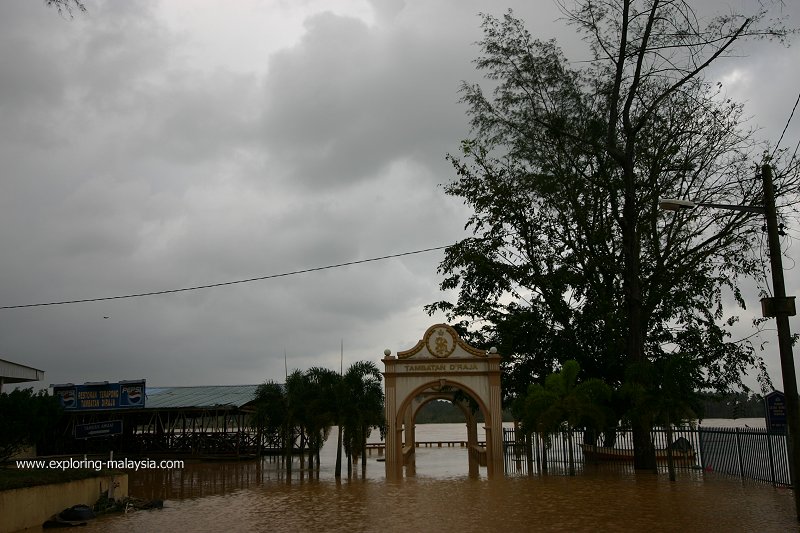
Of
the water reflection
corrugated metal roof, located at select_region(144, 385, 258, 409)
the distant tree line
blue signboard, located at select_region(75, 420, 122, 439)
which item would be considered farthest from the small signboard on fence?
blue signboard, located at select_region(75, 420, 122, 439)

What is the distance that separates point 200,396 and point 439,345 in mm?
19748

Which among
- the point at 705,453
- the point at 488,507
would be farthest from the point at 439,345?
the point at 705,453

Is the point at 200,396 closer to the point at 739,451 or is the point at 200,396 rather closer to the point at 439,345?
the point at 439,345

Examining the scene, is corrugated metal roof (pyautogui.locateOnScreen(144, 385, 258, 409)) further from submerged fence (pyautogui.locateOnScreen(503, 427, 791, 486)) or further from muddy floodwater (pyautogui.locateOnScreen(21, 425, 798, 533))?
submerged fence (pyautogui.locateOnScreen(503, 427, 791, 486))

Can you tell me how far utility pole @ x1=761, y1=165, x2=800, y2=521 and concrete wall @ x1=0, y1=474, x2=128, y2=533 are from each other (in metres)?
14.5

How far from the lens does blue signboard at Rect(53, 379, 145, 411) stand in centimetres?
3459

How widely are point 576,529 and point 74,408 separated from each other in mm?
30920

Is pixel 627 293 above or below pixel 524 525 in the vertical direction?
above

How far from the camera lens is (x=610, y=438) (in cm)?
2656

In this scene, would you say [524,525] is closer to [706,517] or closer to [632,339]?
[706,517]

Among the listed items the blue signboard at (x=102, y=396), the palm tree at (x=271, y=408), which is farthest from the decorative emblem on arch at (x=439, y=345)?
the blue signboard at (x=102, y=396)

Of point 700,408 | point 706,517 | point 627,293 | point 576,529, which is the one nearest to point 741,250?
point 627,293

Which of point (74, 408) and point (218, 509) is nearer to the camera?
point (218, 509)

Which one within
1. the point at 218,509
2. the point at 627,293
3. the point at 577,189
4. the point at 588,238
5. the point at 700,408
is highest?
the point at 577,189
